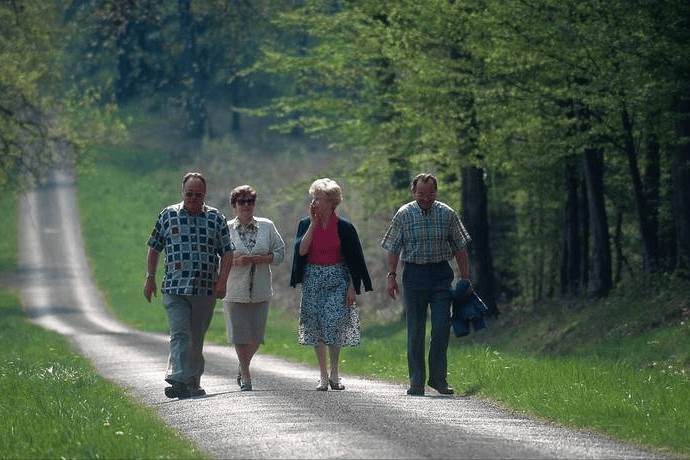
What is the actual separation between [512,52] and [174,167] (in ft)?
183

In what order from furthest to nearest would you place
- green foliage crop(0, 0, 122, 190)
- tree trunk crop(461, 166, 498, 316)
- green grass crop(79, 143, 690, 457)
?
1. green foliage crop(0, 0, 122, 190)
2. tree trunk crop(461, 166, 498, 316)
3. green grass crop(79, 143, 690, 457)

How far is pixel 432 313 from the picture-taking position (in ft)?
48.3

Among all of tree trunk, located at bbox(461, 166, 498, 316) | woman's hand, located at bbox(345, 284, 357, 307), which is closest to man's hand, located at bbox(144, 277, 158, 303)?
woman's hand, located at bbox(345, 284, 357, 307)

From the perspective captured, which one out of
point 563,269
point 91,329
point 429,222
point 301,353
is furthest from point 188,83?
point 429,222

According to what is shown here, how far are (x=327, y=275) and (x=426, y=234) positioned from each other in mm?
1046

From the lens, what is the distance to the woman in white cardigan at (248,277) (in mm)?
14617

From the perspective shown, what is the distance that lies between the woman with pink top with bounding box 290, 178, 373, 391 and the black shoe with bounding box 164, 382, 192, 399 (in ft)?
4.19

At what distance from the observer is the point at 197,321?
14.1 metres

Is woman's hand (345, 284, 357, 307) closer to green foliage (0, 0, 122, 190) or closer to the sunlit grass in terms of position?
the sunlit grass

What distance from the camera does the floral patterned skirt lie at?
14.5m

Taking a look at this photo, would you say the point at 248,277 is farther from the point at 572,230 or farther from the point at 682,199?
the point at 572,230

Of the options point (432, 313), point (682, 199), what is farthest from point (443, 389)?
point (682, 199)

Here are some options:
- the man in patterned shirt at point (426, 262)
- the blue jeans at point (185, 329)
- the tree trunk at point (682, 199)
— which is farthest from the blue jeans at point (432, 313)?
the tree trunk at point (682, 199)

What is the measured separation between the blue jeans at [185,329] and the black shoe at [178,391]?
0.06 metres
